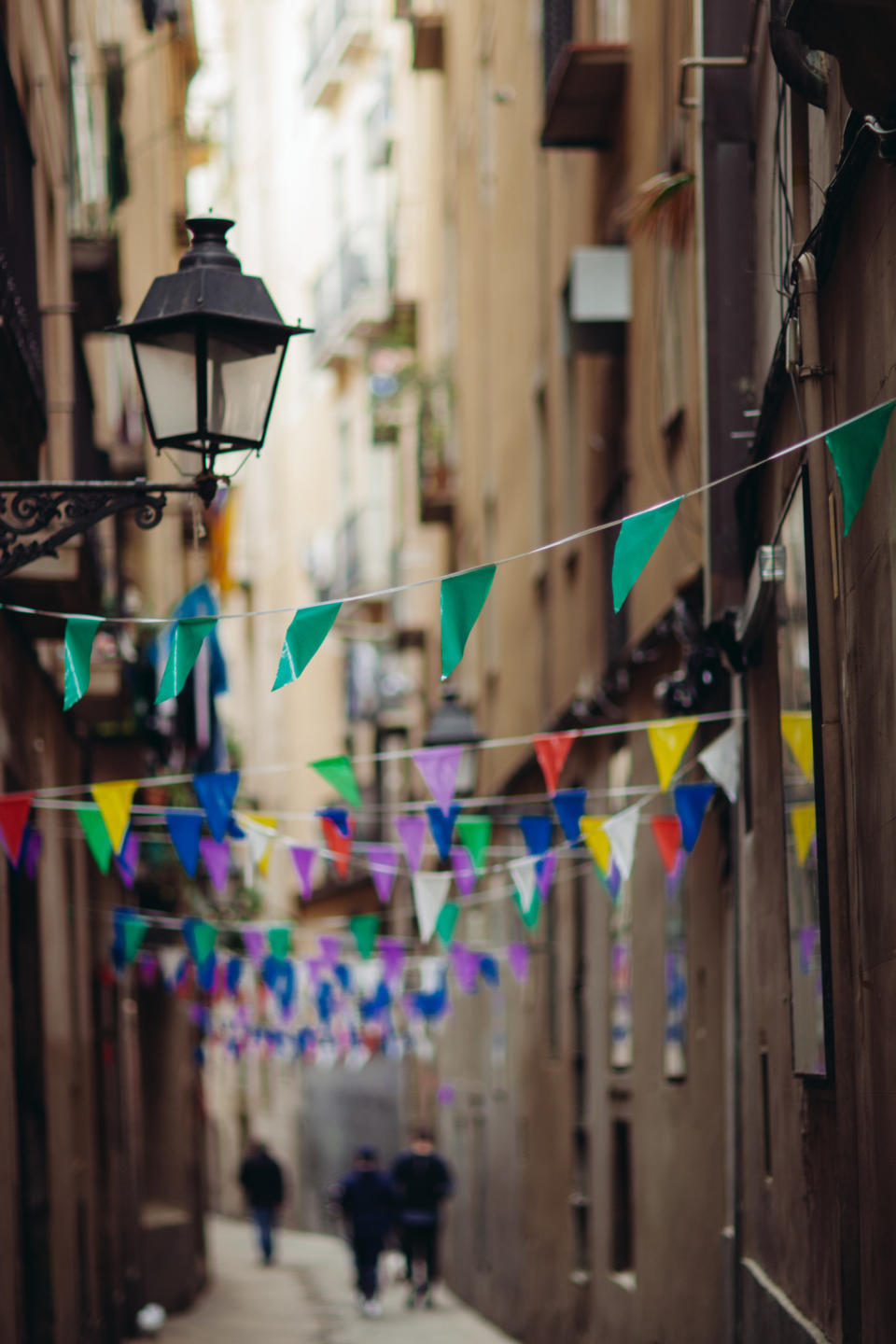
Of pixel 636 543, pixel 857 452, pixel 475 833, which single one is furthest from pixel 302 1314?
pixel 857 452

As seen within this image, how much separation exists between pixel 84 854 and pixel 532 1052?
4.95 m

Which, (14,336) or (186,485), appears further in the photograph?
(14,336)

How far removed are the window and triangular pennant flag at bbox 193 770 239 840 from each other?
2716 millimetres

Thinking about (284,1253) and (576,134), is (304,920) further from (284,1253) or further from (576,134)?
(576,134)

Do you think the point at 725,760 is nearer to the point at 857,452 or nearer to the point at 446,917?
the point at 446,917

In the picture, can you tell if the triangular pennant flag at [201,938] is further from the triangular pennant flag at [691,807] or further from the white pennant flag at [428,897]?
the triangular pennant flag at [691,807]

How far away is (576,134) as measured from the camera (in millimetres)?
15016

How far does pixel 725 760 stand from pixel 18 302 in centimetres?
391

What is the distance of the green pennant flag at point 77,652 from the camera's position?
778 centimetres

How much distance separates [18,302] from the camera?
9.20 metres

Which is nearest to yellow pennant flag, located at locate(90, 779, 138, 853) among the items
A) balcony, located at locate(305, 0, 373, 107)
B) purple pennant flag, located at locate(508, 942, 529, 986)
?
purple pennant flag, located at locate(508, 942, 529, 986)

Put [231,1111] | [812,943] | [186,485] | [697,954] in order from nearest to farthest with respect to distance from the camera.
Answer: [186,485]
[812,943]
[697,954]
[231,1111]

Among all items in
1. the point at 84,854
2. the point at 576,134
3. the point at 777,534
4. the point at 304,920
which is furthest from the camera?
the point at 304,920

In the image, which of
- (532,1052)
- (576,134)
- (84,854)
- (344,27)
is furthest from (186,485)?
(344,27)
